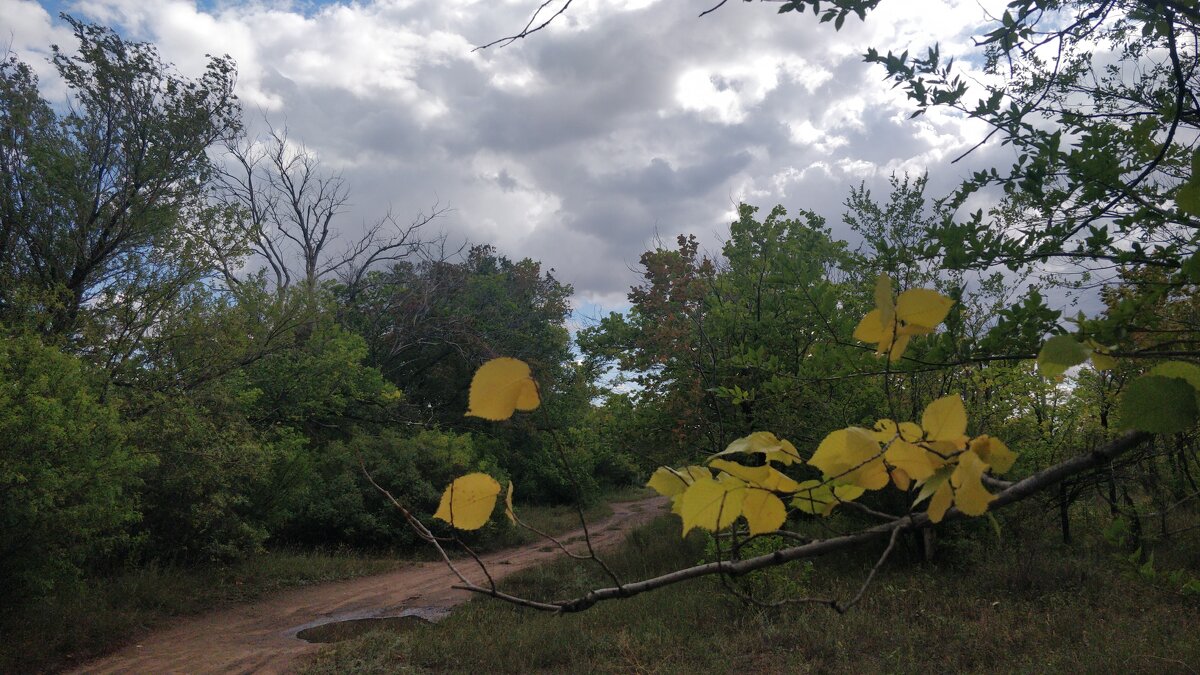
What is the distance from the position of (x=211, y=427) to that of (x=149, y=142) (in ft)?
14.0

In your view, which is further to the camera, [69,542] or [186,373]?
[186,373]

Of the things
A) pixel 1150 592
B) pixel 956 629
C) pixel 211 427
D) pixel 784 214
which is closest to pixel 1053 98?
pixel 956 629

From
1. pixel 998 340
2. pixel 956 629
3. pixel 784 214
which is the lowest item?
pixel 956 629

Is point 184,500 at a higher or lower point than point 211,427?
lower

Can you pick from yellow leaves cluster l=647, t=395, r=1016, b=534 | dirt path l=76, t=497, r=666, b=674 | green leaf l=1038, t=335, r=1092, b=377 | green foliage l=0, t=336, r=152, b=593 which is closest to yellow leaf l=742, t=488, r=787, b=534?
yellow leaves cluster l=647, t=395, r=1016, b=534

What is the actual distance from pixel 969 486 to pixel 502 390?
335mm

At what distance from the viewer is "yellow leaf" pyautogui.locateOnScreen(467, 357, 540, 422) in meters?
0.52

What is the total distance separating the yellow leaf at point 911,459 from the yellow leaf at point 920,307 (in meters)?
0.09

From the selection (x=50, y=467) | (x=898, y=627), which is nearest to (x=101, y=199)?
(x=50, y=467)

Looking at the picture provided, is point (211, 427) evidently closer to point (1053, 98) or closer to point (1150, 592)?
point (1053, 98)

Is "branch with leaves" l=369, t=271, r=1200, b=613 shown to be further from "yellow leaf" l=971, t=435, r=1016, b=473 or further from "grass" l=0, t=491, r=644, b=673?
"grass" l=0, t=491, r=644, b=673

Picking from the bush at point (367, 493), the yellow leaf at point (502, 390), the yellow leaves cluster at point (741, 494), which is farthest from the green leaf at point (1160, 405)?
the bush at point (367, 493)

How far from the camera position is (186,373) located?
9875 millimetres

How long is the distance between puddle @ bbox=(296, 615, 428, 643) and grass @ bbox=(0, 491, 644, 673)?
5.49ft
